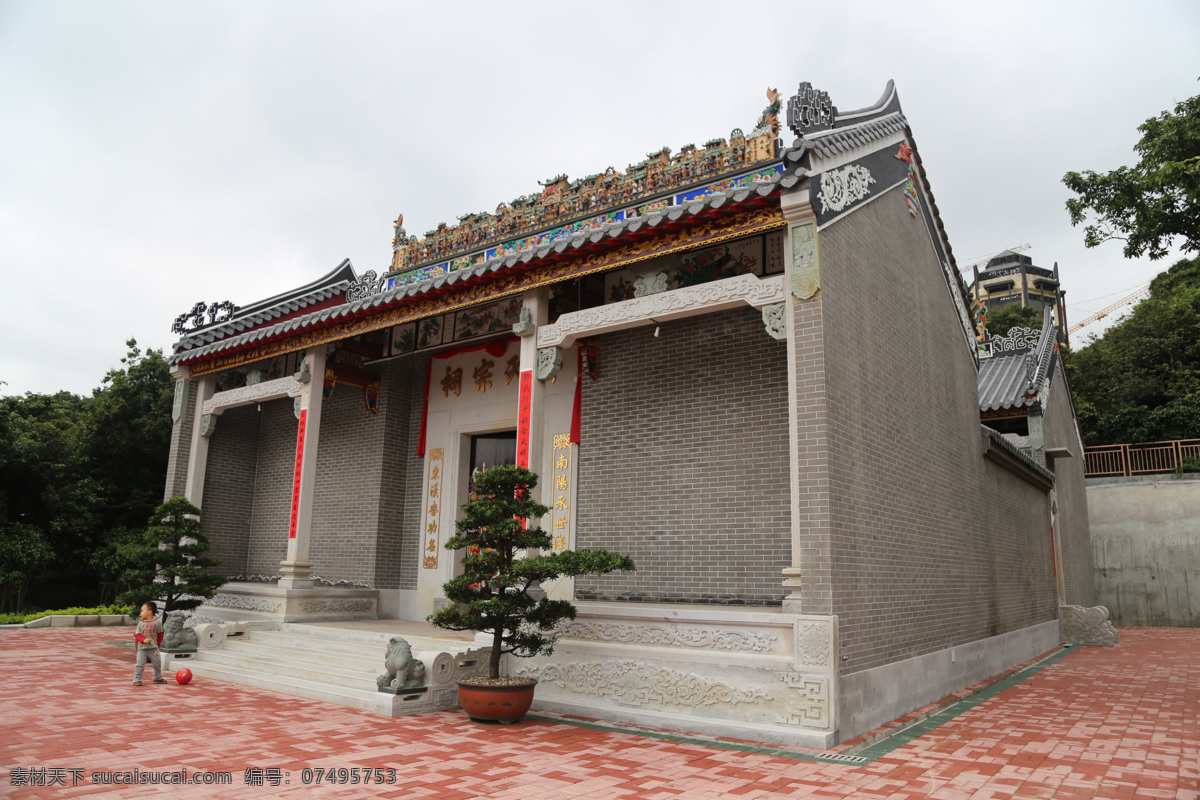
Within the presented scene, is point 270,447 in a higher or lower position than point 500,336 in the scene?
lower

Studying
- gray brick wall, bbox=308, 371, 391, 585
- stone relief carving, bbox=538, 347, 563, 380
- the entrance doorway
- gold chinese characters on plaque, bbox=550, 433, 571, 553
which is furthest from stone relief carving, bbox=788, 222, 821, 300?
gray brick wall, bbox=308, 371, 391, 585

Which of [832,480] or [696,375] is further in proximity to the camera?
[696,375]

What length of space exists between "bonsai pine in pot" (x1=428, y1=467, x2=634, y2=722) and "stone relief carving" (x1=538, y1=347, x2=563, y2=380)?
4.52 ft

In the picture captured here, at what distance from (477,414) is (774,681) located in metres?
5.79

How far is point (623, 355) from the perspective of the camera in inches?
334

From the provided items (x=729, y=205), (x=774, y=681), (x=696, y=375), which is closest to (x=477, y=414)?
(x=696, y=375)

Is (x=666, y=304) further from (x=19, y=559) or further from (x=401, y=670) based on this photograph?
(x=19, y=559)

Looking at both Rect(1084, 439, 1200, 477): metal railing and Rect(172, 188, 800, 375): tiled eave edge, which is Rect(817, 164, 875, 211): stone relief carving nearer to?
Rect(172, 188, 800, 375): tiled eave edge

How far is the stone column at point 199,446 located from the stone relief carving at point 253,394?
0.16m

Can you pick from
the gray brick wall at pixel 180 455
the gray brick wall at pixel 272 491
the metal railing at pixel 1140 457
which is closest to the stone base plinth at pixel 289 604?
the gray brick wall at pixel 272 491

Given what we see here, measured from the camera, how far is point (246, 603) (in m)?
9.75

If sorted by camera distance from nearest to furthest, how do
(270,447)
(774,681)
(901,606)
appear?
(774,681), (901,606), (270,447)

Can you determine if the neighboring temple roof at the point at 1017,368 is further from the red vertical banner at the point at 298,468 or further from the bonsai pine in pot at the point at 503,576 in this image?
the red vertical banner at the point at 298,468

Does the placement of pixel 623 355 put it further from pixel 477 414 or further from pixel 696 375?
pixel 477 414
